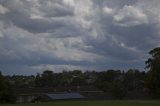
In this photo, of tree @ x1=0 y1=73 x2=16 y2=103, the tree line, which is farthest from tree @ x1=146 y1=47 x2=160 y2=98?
tree @ x1=0 y1=73 x2=16 y2=103

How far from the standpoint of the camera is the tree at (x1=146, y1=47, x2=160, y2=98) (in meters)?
102

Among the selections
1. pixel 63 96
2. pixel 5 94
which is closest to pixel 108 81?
pixel 63 96

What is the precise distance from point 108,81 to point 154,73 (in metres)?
37.5

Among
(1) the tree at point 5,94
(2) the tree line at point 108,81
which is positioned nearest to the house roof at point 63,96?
(2) the tree line at point 108,81

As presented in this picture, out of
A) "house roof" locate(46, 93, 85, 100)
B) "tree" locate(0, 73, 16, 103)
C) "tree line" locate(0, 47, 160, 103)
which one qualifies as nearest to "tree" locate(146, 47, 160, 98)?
"tree line" locate(0, 47, 160, 103)

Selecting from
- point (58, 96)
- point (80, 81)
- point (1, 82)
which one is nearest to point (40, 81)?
point (80, 81)

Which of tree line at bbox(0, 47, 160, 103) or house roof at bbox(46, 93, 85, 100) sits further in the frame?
house roof at bbox(46, 93, 85, 100)

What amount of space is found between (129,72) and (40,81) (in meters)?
33.1

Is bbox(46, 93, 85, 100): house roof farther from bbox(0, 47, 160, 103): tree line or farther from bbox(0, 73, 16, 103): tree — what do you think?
bbox(0, 73, 16, 103): tree

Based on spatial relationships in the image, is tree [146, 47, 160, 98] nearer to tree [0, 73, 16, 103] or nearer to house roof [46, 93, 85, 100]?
house roof [46, 93, 85, 100]

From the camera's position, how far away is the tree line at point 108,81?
9031 centimetres

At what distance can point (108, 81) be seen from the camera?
454 feet

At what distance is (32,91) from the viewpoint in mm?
118812

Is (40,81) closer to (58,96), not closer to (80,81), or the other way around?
(80,81)
